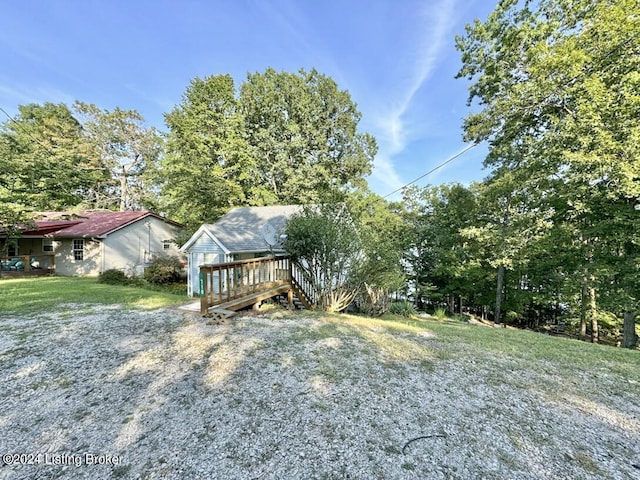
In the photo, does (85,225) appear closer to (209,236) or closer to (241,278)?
(209,236)

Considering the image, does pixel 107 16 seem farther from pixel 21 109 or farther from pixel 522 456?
pixel 21 109

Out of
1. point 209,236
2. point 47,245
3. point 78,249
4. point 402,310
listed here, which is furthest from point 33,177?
point 402,310

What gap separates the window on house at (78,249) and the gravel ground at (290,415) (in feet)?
47.1

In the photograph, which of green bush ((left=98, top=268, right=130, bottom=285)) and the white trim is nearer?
the white trim

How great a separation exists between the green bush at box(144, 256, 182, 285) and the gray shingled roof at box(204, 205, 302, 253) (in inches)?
188

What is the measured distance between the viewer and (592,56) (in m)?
9.02

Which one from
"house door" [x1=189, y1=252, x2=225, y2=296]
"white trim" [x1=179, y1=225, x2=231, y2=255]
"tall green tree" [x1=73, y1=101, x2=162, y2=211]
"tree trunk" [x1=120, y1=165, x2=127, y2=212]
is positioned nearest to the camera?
"white trim" [x1=179, y1=225, x2=231, y2=255]

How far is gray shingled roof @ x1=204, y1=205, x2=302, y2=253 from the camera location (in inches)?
476

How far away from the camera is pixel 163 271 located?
15602 mm

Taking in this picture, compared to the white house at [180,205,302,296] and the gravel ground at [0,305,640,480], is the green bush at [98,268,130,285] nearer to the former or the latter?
the white house at [180,205,302,296]

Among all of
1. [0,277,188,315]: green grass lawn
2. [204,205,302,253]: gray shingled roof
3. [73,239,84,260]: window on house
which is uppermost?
[204,205,302,253]: gray shingled roof

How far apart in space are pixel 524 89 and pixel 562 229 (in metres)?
5.72

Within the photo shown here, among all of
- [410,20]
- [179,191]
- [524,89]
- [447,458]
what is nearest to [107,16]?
[179,191]

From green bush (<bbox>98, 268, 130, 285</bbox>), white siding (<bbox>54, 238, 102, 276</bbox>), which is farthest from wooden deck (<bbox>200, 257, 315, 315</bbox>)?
white siding (<bbox>54, 238, 102, 276</bbox>)
